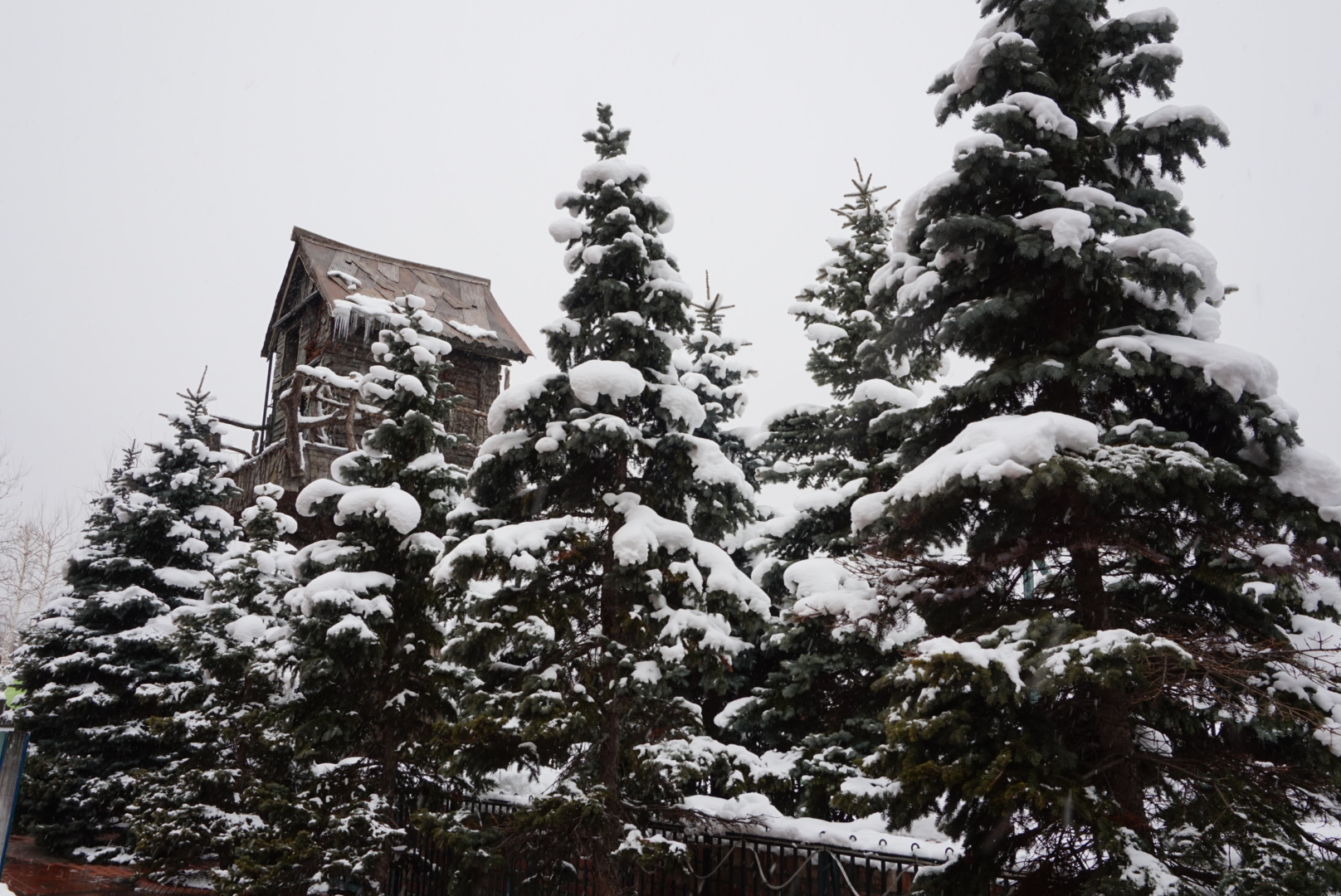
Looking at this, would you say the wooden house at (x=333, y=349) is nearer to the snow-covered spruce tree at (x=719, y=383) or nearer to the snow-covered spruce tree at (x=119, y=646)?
the snow-covered spruce tree at (x=119, y=646)

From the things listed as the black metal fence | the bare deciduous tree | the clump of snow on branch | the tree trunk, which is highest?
the bare deciduous tree

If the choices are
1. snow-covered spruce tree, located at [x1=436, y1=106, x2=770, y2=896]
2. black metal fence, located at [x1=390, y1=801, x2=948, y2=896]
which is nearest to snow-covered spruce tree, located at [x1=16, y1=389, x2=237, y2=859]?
black metal fence, located at [x1=390, y1=801, x2=948, y2=896]

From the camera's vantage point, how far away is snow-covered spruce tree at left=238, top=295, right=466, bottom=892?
28.9 feet

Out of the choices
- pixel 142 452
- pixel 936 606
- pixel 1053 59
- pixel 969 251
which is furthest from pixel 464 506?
pixel 142 452

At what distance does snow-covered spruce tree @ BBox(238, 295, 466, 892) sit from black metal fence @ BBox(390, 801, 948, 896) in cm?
93

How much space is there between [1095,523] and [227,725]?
10.6 meters

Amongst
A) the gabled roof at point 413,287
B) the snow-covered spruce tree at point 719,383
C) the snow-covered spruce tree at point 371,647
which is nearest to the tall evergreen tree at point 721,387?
the snow-covered spruce tree at point 719,383

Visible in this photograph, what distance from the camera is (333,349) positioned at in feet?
76.2

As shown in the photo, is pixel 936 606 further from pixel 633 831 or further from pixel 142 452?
pixel 142 452

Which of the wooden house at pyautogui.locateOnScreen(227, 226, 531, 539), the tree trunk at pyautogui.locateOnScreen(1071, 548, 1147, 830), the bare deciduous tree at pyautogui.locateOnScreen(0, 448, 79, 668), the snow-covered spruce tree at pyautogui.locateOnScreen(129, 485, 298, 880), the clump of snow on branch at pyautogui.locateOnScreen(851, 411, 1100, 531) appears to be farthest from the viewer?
the bare deciduous tree at pyautogui.locateOnScreen(0, 448, 79, 668)

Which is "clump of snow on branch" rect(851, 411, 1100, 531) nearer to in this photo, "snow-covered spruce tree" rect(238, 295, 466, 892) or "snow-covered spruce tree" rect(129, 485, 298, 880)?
"snow-covered spruce tree" rect(238, 295, 466, 892)

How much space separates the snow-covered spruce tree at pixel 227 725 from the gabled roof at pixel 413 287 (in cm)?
1161

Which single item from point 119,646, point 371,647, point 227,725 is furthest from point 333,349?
point 371,647

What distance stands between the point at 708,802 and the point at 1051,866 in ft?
13.7
